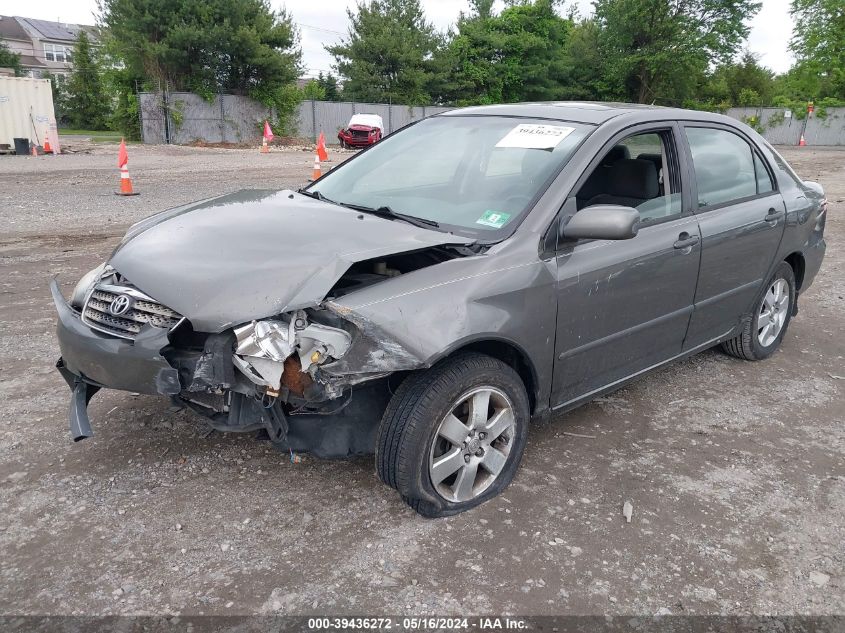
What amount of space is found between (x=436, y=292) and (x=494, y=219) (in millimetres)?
638

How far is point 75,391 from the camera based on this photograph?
291cm

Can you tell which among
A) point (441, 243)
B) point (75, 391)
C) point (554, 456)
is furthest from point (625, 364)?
point (75, 391)

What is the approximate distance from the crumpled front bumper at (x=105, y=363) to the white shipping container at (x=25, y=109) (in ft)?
77.0

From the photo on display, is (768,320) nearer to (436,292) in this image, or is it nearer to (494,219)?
(494,219)

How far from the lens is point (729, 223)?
3.88 metres

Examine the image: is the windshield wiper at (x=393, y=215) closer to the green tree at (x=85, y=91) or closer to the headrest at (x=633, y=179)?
the headrest at (x=633, y=179)

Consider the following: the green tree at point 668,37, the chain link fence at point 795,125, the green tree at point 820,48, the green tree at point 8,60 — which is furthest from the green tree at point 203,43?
the green tree at point 820,48

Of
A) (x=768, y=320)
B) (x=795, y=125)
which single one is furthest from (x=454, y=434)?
(x=795, y=125)

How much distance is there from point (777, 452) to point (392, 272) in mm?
2303

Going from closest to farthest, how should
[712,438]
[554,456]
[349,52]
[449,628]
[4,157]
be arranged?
[449,628]
[554,456]
[712,438]
[4,157]
[349,52]

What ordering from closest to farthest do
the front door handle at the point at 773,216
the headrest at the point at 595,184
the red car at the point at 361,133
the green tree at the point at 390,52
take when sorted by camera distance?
the headrest at the point at 595,184 < the front door handle at the point at 773,216 < the red car at the point at 361,133 < the green tree at the point at 390,52

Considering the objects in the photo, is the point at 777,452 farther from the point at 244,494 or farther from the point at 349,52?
the point at 349,52

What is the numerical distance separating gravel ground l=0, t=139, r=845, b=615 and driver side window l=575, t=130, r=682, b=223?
1.22 m

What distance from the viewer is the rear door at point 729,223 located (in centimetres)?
378
